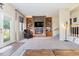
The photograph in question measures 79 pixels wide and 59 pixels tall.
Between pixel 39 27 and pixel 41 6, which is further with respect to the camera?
pixel 39 27

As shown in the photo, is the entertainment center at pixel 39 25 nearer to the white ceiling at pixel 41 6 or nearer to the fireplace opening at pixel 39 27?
the fireplace opening at pixel 39 27

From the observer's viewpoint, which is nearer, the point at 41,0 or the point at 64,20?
the point at 41,0

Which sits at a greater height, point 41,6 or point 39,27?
point 41,6

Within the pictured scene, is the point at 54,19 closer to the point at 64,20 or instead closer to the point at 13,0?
the point at 64,20

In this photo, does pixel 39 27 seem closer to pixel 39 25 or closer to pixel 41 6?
pixel 39 25

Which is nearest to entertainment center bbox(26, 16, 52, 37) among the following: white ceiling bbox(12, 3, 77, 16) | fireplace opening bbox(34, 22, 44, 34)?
fireplace opening bbox(34, 22, 44, 34)

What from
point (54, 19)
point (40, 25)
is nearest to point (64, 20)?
point (54, 19)

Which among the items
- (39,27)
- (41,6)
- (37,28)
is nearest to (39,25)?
(39,27)

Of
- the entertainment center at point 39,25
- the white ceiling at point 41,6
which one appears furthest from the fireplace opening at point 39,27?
the white ceiling at point 41,6

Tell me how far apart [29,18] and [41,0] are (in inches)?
620

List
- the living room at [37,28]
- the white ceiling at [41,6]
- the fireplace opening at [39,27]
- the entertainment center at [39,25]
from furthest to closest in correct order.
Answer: the fireplace opening at [39,27]
the entertainment center at [39,25]
the white ceiling at [41,6]
the living room at [37,28]

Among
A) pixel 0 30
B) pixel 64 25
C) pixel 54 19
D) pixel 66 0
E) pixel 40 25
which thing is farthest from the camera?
pixel 40 25

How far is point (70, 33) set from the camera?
39.2 feet

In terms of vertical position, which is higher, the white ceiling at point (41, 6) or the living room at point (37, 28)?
the white ceiling at point (41, 6)
